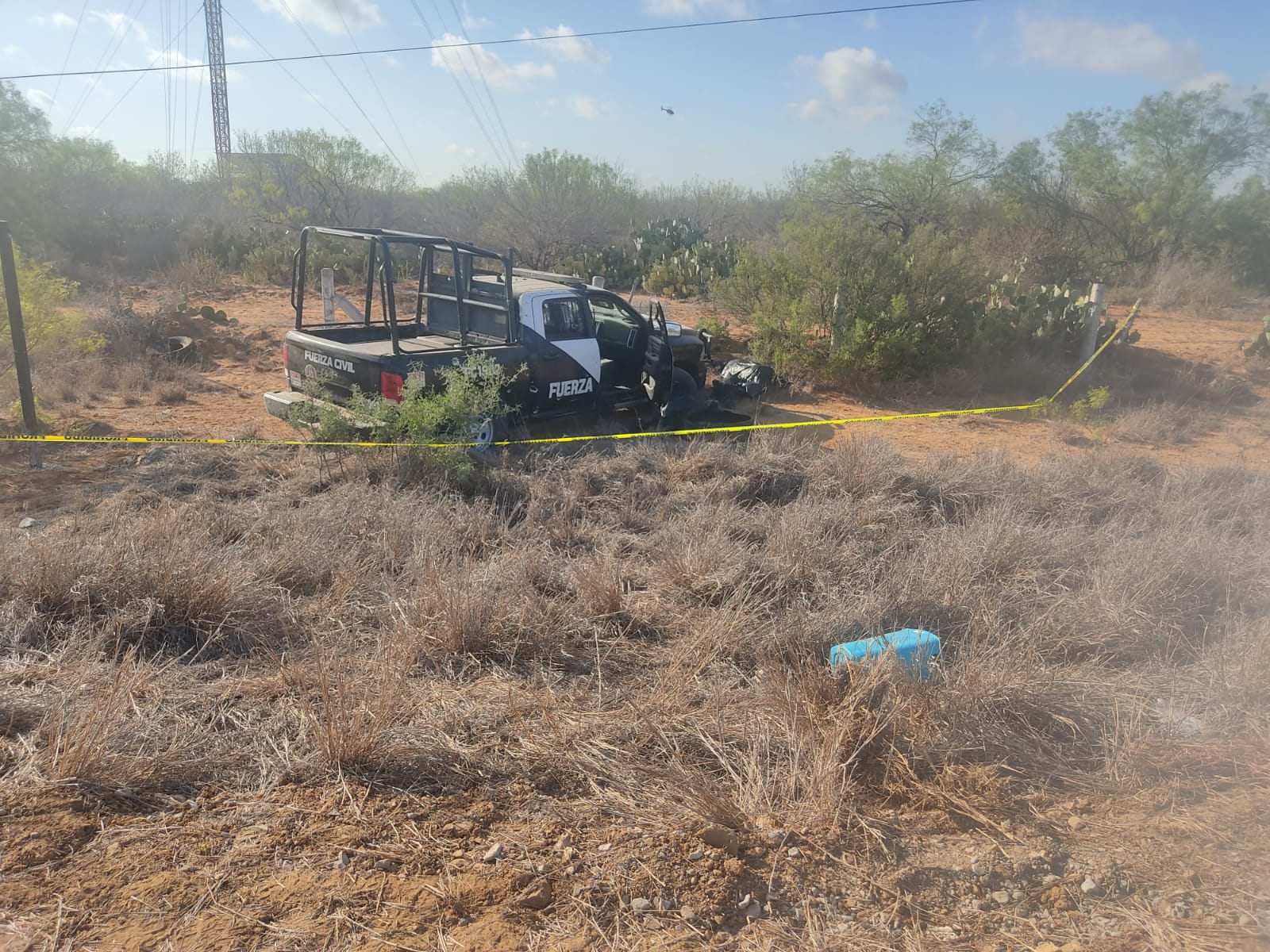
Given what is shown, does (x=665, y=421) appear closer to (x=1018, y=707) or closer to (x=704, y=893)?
(x=1018, y=707)

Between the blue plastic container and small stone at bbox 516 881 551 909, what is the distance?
1592 mm

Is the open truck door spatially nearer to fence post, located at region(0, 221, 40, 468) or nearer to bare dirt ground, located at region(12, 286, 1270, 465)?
bare dirt ground, located at region(12, 286, 1270, 465)

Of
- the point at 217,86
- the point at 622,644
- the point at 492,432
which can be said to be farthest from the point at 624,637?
the point at 217,86

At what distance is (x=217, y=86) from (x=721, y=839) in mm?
49881

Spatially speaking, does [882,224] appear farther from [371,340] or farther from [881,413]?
[371,340]

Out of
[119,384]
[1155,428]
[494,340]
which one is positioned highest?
[494,340]

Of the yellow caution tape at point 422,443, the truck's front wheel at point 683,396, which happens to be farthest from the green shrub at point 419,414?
the truck's front wheel at point 683,396

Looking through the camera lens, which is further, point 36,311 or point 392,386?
point 36,311

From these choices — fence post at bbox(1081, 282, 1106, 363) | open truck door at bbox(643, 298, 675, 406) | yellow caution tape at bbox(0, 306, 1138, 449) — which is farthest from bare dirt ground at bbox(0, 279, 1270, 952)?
fence post at bbox(1081, 282, 1106, 363)

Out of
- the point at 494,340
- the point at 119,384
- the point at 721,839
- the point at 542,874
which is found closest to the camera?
the point at 542,874

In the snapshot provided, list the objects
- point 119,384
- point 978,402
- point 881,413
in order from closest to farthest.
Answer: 1. point 119,384
2. point 881,413
3. point 978,402

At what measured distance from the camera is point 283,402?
23.1 ft

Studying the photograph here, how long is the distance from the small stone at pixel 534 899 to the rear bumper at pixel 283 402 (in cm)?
551

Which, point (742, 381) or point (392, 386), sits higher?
point (392, 386)
